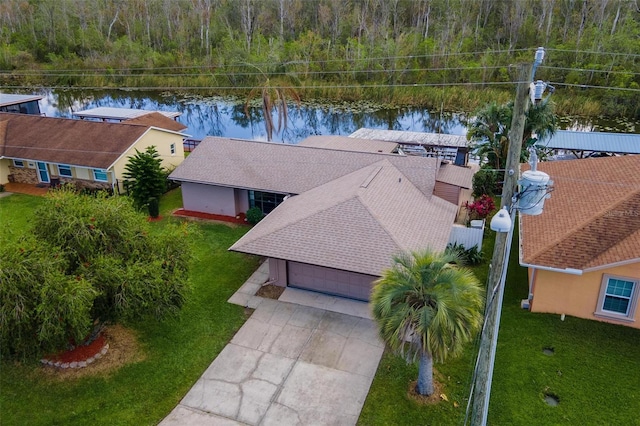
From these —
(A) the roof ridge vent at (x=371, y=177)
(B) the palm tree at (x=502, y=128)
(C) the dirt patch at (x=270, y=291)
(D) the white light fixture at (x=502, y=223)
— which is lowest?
(C) the dirt patch at (x=270, y=291)

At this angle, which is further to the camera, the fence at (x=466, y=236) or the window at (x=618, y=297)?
the fence at (x=466, y=236)

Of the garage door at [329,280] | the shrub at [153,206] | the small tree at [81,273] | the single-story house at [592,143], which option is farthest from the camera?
the single-story house at [592,143]

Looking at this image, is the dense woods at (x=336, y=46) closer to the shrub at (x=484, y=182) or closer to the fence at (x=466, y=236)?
the shrub at (x=484, y=182)

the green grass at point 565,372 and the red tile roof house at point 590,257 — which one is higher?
the red tile roof house at point 590,257

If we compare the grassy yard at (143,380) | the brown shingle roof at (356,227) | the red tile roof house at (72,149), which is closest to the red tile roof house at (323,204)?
the brown shingle roof at (356,227)

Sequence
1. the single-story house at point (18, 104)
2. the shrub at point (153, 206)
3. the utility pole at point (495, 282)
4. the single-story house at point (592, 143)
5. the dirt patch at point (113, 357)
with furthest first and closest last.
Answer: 1. the single-story house at point (18, 104)
2. the single-story house at point (592, 143)
3. the shrub at point (153, 206)
4. the dirt patch at point (113, 357)
5. the utility pole at point (495, 282)

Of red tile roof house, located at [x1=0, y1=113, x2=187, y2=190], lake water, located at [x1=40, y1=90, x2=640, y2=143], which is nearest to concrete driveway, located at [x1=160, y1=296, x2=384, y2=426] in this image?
red tile roof house, located at [x1=0, y1=113, x2=187, y2=190]

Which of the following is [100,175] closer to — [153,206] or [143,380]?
[153,206]
